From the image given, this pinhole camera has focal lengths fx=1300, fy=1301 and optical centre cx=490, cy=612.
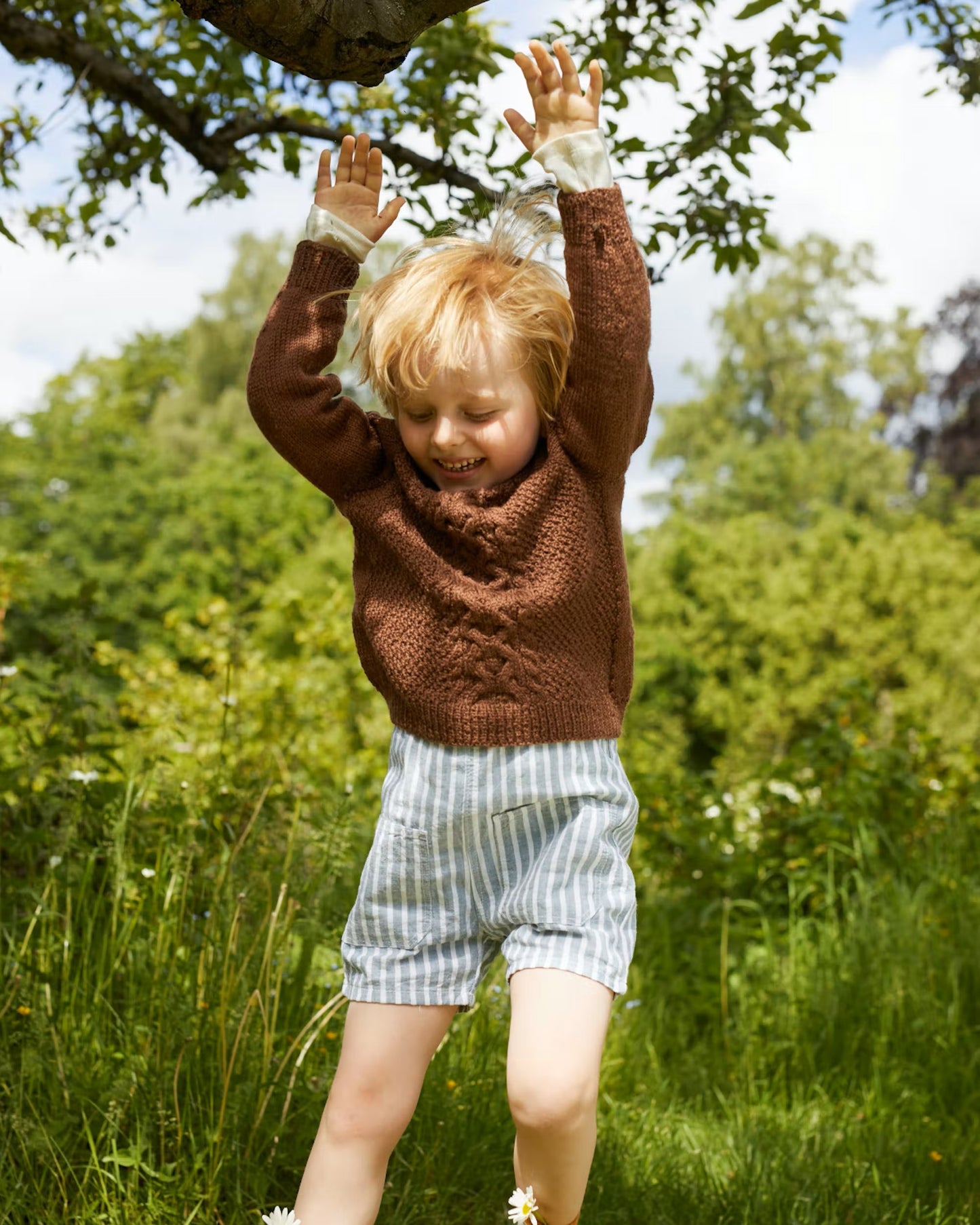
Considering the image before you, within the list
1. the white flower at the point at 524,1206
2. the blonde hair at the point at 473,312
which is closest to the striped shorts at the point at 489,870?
the white flower at the point at 524,1206

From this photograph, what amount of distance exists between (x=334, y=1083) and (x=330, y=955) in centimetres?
110

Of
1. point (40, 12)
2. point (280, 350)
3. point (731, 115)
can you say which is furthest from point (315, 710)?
point (280, 350)

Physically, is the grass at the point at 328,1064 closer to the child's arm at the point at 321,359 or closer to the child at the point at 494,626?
the child at the point at 494,626

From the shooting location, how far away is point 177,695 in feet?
22.8

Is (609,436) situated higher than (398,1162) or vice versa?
(609,436)

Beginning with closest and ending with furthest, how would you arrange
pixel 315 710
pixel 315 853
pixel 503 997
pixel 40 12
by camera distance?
1. pixel 315 853
2. pixel 503 997
3. pixel 40 12
4. pixel 315 710

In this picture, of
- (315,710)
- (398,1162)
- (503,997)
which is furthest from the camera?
(315,710)

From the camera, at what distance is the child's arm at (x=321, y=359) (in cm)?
192

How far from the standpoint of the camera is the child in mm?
1770

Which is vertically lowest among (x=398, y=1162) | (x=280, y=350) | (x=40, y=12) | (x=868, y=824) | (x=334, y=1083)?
(x=398, y=1162)

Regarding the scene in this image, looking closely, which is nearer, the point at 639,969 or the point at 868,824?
the point at 639,969

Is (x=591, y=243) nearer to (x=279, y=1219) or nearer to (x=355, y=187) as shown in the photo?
(x=355, y=187)

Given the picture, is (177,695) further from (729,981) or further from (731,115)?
(731,115)

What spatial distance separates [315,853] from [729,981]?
1.53 metres
